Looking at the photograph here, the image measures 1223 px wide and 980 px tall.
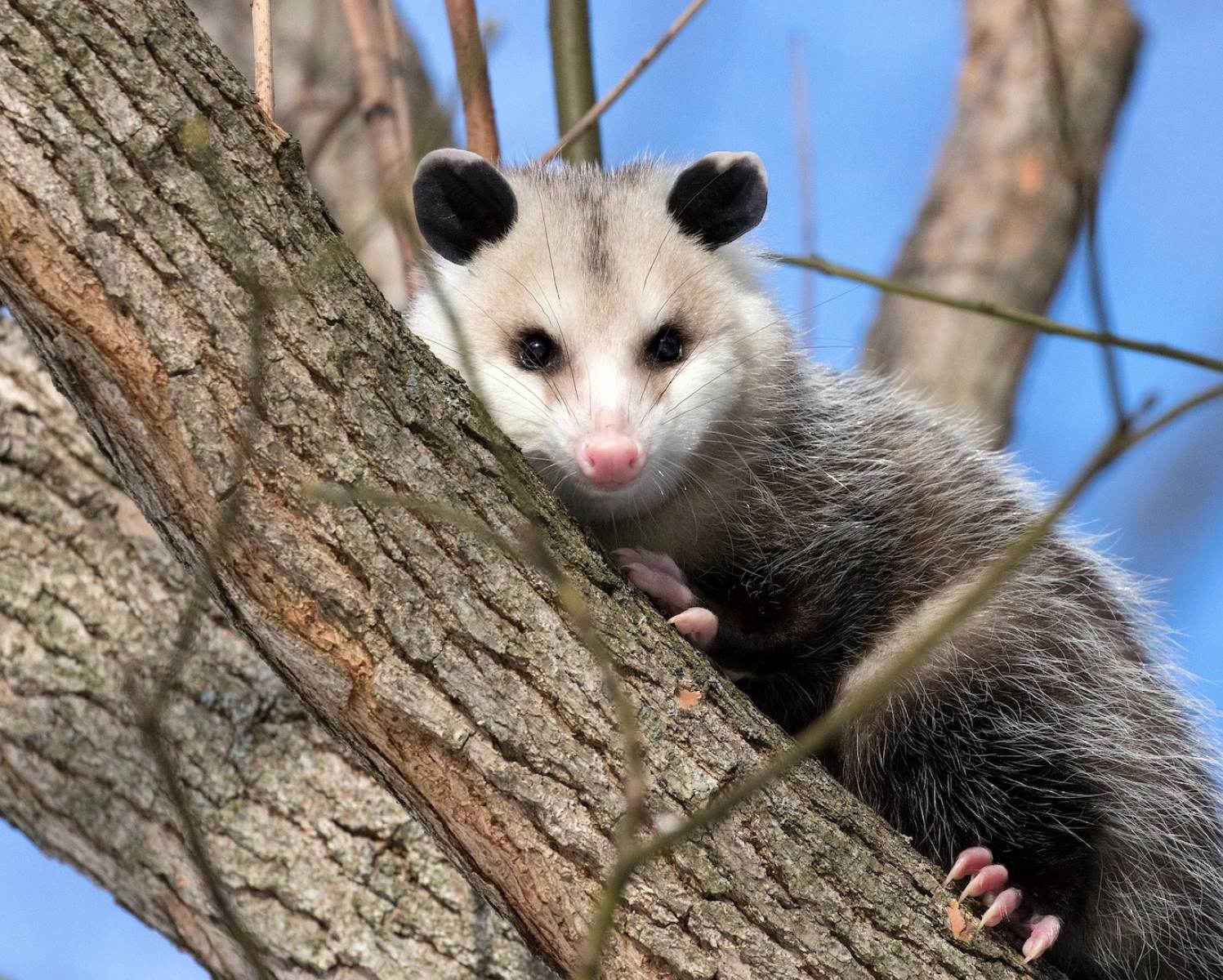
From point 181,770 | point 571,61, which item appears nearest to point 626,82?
point 571,61

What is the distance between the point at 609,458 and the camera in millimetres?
1769

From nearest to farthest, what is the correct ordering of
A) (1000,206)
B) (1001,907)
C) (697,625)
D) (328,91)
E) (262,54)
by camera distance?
(262,54) → (1001,907) → (697,625) → (328,91) → (1000,206)

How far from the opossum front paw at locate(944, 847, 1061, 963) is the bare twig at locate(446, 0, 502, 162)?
1540mm

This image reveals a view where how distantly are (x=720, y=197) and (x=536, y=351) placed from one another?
0.44 m

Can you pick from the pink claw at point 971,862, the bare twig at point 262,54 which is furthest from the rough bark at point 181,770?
the bare twig at point 262,54

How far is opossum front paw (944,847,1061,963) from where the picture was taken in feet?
5.72

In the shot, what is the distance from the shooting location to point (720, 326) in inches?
84.7

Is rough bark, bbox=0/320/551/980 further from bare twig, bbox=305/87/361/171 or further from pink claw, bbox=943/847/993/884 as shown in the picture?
bare twig, bbox=305/87/361/171

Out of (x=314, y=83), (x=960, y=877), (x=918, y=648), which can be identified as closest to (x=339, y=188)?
(x=314, y=83)

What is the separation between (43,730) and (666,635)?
124 cm

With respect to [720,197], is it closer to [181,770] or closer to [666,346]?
[666,346]

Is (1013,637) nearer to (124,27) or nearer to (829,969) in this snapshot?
(829,969)

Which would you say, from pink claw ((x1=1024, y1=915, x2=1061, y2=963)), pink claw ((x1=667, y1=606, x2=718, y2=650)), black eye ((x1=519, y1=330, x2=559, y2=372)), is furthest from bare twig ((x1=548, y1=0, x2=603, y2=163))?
pink claw ((x1=1024, y1=915, x2=1061, y2=963))

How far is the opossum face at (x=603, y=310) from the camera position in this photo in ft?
6.26
